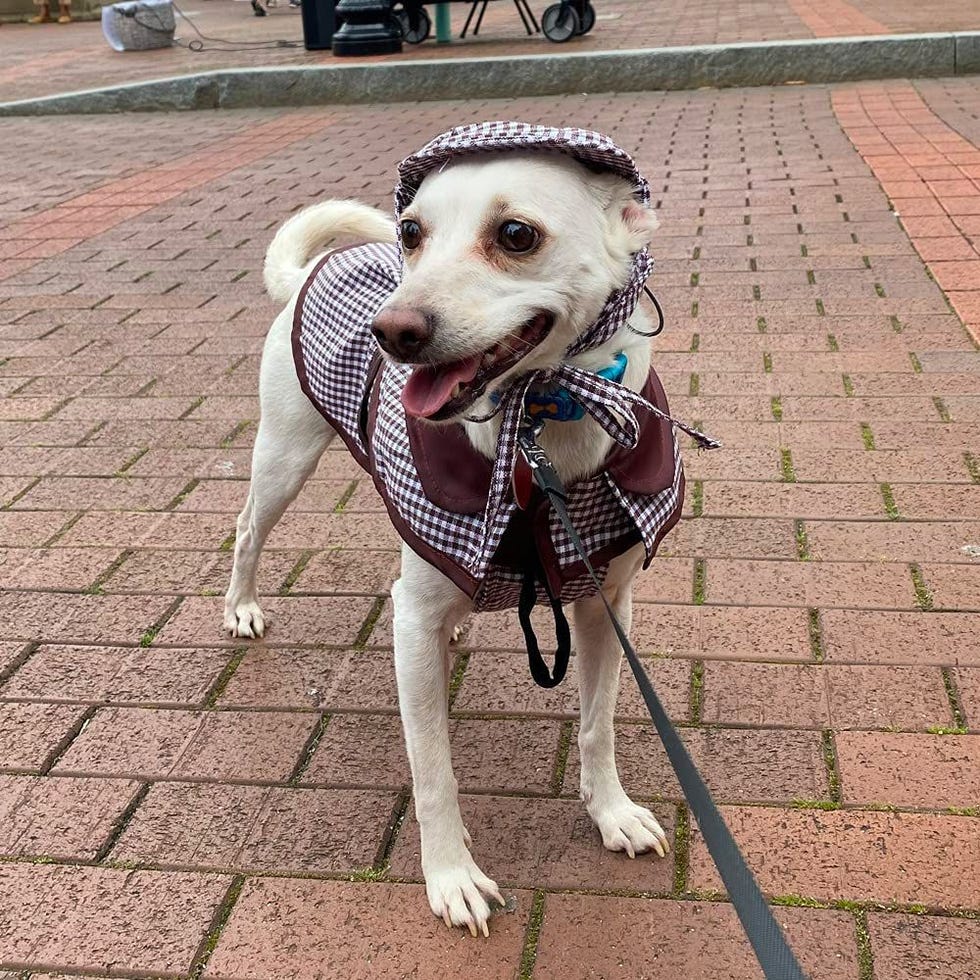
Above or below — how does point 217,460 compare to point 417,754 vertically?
below

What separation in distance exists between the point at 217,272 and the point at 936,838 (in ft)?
16.7

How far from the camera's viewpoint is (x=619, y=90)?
11422 mm

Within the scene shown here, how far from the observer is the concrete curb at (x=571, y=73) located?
35.6 feet

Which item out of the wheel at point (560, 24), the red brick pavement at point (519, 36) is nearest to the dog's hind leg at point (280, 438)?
the red brick pavement at point (519, 36)

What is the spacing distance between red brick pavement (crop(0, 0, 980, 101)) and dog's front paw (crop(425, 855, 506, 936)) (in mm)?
11200

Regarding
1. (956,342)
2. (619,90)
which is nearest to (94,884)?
(956,342)

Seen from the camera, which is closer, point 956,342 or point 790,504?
point 790,504

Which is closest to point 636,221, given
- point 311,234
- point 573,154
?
point 573,154

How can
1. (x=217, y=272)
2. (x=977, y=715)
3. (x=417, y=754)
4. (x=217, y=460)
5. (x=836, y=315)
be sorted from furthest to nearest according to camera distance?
(x=217, y=272)
(x=836, y=315)
(x=217, y=460)
(x=977, y=715)
(x=417, y=754)

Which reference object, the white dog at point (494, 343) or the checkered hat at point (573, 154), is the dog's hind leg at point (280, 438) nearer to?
the white dog at point (494, 343)

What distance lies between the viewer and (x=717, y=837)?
162 cm

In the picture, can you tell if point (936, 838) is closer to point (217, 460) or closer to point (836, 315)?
point (217, 460)

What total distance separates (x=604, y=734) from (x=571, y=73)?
9934 mm

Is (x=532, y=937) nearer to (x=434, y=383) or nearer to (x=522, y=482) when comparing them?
(x=522, y=482)
